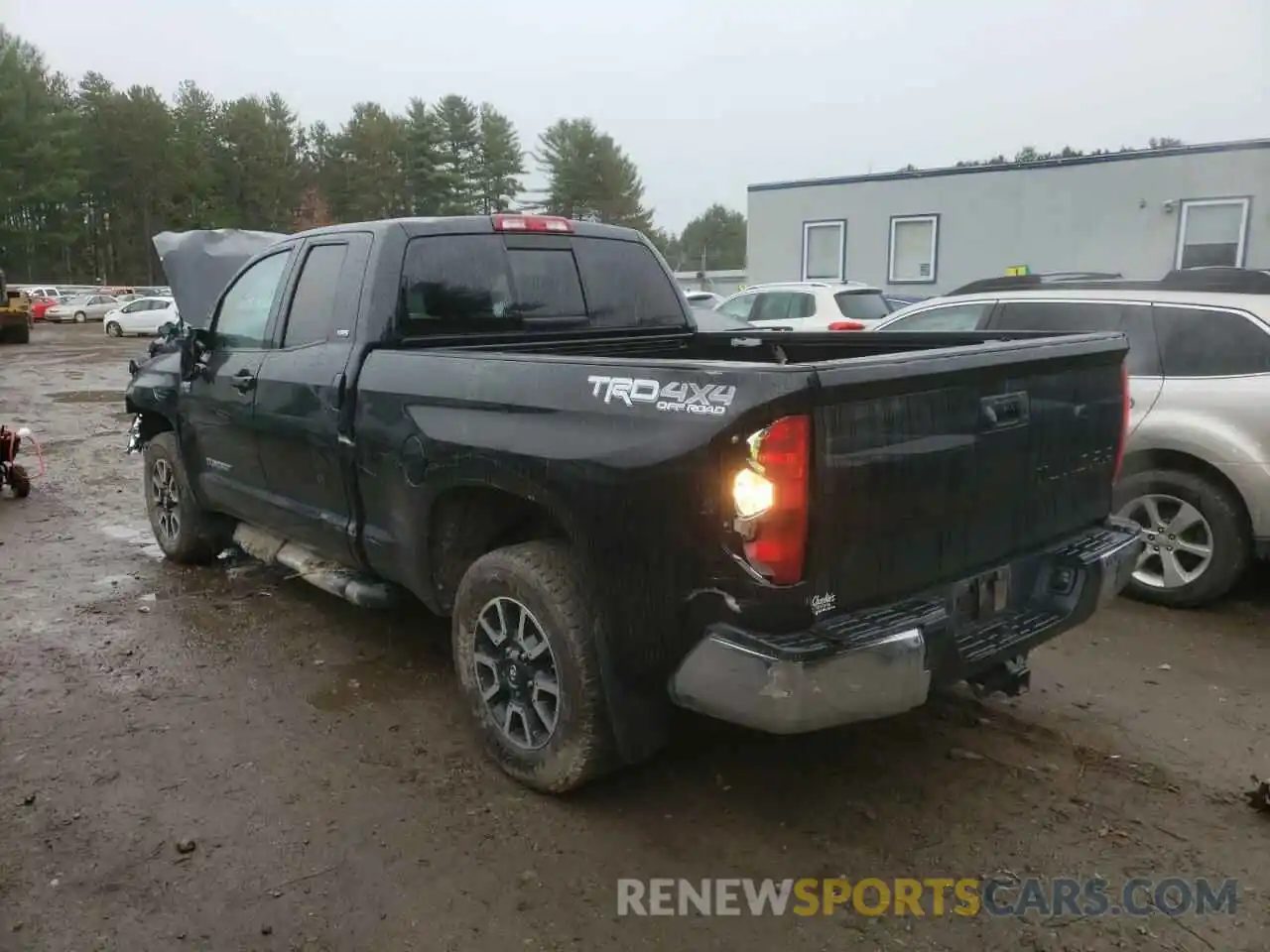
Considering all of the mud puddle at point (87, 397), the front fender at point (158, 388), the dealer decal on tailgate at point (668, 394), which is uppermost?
the dealer decal on tailgate at point (668, 394)

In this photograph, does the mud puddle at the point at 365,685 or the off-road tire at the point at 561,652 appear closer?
the off-road tire at the point at 561,652

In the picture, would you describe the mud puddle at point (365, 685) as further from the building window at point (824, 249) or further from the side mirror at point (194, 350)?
the building window at point (824, 249)

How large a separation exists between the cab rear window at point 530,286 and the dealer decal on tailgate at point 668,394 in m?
1.44

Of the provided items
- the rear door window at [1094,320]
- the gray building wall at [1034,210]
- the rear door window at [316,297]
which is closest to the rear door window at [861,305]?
the rear door window at [1094,320]

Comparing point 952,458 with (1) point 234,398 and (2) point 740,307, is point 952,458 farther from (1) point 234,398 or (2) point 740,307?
(2) point 740,307

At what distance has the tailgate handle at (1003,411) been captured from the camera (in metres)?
2.96

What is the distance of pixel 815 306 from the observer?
43.1 ft

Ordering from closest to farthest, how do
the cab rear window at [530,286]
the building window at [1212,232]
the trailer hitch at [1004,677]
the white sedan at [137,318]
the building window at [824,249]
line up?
1. the trailer hitch at [1004,677]
2. the cab rear window at [530,286]
3. the building window at [1212,232]
4. the building window at [824,249]
5. the white sedan at [137,318]

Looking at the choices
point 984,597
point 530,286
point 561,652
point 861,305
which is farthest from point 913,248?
point 561,652

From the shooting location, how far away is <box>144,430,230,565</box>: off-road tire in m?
5.92

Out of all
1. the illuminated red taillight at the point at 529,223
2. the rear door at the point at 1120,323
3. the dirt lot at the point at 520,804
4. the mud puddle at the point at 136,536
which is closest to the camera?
the dirt lot at the point at 520,804

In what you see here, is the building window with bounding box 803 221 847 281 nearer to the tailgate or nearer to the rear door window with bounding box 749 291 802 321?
the rear door window with bounding box 749 291 802 321

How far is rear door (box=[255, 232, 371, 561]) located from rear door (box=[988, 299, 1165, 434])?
3577 millimetres

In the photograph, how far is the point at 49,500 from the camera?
8.38 meters
